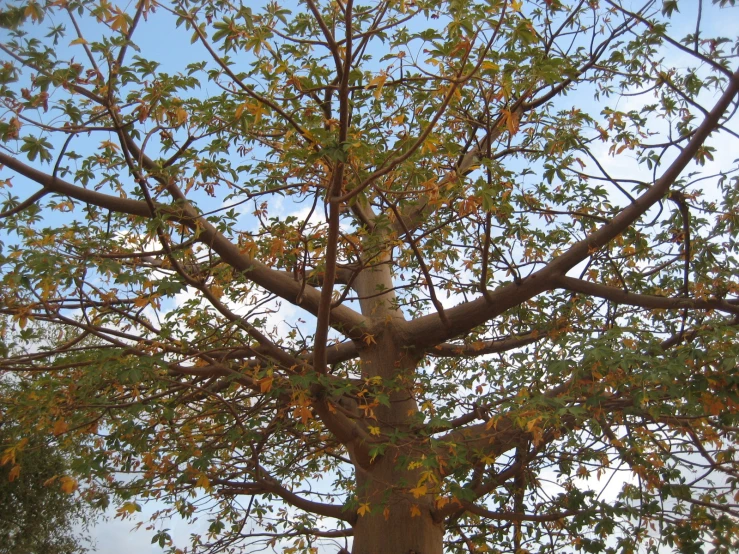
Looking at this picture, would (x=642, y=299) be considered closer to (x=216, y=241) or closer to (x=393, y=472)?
(x=393, y=472)

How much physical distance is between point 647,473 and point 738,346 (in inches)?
40.5

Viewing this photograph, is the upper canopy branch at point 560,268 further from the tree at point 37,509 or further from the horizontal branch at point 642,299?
the tree at point 37,509

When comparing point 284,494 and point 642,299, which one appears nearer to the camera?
point 642,299

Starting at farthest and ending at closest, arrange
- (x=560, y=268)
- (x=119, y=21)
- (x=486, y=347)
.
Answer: (x=486, y=347)
(x=560, y=268)
(x=119, y=21)

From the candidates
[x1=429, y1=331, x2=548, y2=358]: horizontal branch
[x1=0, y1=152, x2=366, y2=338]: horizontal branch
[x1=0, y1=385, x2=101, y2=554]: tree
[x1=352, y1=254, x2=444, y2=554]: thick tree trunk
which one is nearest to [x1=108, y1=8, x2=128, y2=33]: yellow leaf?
[x1=0, y1=152, x2=366, y2=338]: horizontal branch

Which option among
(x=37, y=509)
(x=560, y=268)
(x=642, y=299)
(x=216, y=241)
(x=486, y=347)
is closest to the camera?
(x=216, y=241)

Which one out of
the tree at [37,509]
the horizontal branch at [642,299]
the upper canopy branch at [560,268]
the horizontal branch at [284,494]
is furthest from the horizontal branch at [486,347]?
the tree at [37,509]

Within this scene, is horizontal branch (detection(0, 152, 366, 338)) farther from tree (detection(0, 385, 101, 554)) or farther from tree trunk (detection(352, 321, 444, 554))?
tree (detection(0, 385, 101, 554))

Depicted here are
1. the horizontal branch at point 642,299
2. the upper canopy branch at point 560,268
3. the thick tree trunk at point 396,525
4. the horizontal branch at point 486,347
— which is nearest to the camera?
the upper canopy branch at point 560,268

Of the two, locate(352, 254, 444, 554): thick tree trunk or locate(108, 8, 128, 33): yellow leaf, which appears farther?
locate(352, 254, 444, 554): thick tree trunk

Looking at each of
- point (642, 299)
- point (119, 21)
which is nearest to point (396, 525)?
point (642, 299)

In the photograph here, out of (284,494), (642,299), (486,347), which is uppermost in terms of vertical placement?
(486,347)

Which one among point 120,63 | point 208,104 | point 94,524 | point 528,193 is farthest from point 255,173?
point 94,524

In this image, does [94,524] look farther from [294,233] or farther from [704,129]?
[704,129]
